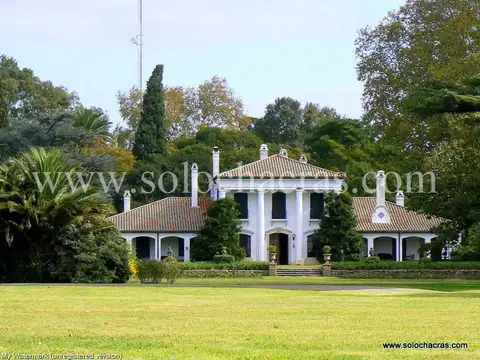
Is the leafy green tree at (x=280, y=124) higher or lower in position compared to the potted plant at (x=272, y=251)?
higher

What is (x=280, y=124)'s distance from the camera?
11144 cm

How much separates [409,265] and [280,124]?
55.5 meters

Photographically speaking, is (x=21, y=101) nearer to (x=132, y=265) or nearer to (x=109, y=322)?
(x=132, y=265)

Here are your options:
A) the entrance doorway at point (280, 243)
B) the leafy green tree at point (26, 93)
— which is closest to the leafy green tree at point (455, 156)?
the entrance doorway at point (280, 243)

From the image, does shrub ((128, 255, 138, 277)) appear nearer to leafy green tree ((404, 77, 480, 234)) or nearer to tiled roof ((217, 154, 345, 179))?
leafy green tree ((404, 77, 480, 234))

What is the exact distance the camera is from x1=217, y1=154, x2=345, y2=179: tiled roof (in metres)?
68.4

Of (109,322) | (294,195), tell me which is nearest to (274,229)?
(294,195)

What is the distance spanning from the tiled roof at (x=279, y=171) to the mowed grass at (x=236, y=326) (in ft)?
135

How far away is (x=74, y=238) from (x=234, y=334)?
27398 millimetres

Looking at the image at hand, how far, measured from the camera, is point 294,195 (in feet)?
227

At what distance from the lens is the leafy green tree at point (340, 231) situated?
65875mm

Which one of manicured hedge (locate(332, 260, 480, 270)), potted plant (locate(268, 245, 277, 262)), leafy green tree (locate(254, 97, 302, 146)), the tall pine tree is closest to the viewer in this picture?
manicured hedge (locate(332, 260, 480, 270))

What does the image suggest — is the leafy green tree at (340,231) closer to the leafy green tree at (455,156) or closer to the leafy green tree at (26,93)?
the leafy green tree at (455,156)

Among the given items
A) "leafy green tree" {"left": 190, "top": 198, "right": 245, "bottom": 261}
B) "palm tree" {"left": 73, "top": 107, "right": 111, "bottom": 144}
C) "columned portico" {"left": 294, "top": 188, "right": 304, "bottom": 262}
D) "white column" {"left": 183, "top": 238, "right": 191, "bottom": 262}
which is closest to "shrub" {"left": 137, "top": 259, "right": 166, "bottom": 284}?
"leafy green tree" {"left": 190, "top": 198, "right": 245, "bottom": 261}
